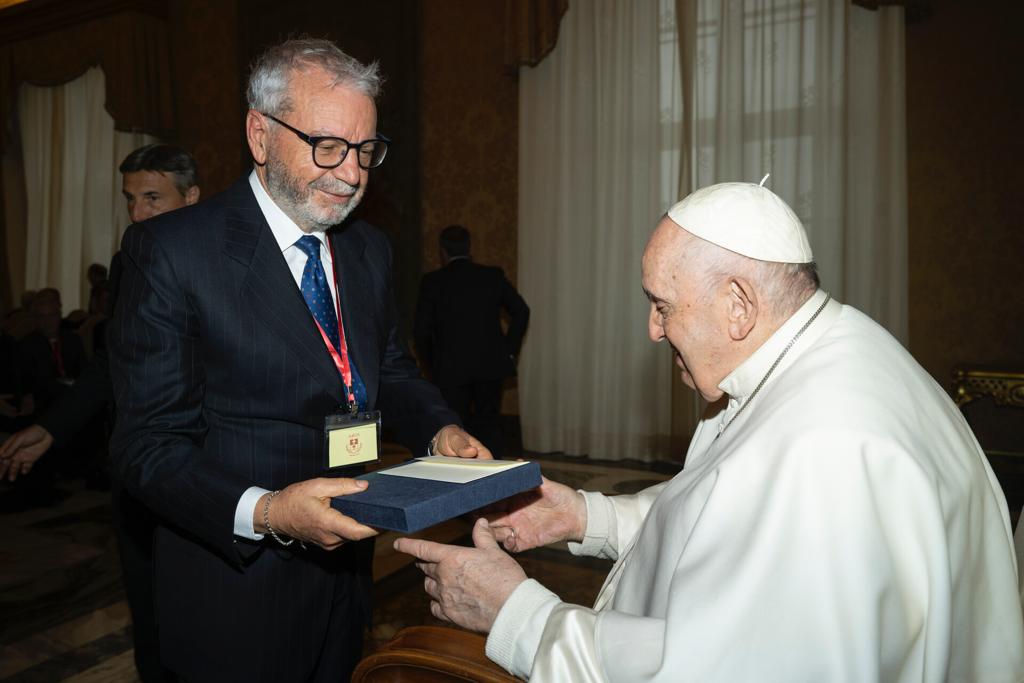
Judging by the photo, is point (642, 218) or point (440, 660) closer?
point (440, 660)

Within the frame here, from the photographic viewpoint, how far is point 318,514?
4.23 ft

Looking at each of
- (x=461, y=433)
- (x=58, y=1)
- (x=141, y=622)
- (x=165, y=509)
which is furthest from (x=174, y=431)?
(x=58, y=1)

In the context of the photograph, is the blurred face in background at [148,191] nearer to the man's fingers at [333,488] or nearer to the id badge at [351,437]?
the id badge at [351,437]

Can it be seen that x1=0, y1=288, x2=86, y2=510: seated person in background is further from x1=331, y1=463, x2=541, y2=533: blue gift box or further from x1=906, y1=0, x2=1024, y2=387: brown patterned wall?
x1=906, y1=0, x2=1024, y2=387: brown patterned wall

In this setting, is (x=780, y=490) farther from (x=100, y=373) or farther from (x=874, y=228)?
(x=874, y=228)

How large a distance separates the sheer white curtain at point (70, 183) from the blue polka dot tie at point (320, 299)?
9.43 metres

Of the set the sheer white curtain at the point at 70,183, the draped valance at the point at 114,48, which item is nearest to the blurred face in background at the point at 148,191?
the draped valance at the point at 114,48

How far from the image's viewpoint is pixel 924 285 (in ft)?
19.0

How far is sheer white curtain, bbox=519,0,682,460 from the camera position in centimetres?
650

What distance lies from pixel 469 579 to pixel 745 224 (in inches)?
34.7

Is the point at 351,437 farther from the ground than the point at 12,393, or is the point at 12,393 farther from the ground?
the point at 351,437

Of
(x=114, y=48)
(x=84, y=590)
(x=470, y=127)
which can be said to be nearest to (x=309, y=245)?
(x=84, y=590)

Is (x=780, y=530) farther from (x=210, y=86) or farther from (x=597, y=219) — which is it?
(x=210, y=86)

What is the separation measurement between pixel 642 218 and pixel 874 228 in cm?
190
